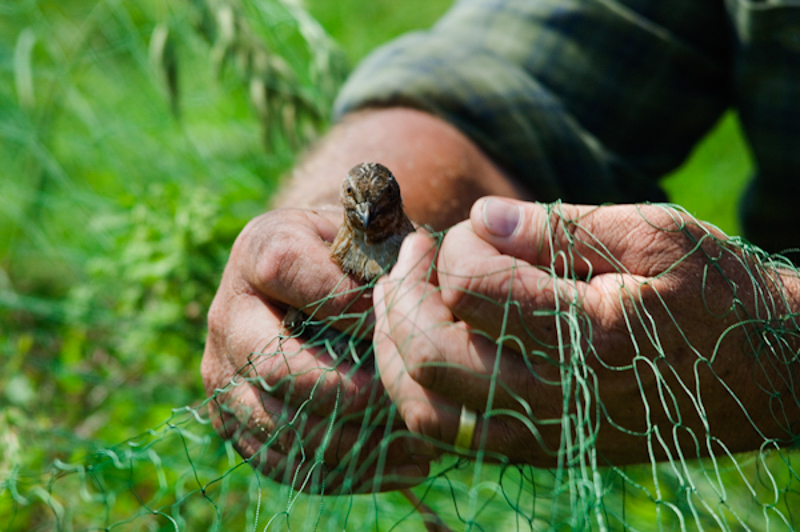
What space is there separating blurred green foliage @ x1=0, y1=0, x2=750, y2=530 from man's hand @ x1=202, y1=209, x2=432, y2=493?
28 cm

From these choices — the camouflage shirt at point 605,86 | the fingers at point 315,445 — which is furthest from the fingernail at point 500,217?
the camouflage shirt at point 605,86

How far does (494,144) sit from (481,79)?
0.32 meters

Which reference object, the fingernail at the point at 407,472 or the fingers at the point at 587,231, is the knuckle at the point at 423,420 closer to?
the fingernail at the point at 407,472

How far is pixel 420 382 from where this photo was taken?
1.62m

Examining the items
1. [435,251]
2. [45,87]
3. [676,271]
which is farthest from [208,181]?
[676,271]

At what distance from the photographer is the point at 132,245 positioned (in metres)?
3.28

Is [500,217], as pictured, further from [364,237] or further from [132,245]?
[132,245]

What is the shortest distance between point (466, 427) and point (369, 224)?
60 cm

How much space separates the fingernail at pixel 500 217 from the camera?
1.60m

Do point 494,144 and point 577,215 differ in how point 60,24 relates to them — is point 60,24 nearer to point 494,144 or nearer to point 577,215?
point 494,144

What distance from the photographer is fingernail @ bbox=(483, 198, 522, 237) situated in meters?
1.60

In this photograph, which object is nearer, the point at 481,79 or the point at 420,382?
the point at 420,382

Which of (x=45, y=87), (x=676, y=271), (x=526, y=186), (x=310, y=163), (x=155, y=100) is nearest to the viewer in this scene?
(x=676, y=271)

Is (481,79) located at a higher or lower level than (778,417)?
higher
